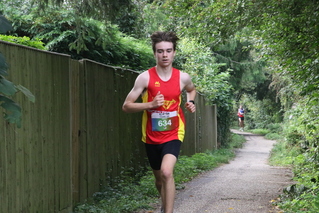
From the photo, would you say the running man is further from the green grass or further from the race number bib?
the green grass

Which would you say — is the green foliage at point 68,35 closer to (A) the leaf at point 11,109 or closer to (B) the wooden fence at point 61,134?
(B) the wooden fence at point 61,134

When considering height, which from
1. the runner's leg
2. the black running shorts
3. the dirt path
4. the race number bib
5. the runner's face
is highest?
the runner's face

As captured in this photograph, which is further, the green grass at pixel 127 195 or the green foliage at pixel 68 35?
the green foliage at pixel 68 35

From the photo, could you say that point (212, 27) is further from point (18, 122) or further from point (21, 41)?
point (18, 122)

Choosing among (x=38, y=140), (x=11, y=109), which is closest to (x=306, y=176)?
(x=38, y=140)

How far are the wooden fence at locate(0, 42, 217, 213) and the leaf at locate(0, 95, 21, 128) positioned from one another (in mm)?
2215

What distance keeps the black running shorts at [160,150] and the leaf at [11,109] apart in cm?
279

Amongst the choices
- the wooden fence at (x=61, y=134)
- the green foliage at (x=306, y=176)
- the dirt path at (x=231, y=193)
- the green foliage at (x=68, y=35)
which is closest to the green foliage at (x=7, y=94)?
the wooden fence at (x=61, y=134)

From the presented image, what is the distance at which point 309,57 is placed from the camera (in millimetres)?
7555

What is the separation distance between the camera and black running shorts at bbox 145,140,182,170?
497 cm

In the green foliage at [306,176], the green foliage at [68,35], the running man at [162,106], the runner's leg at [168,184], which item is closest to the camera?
the runner's leg at [168,184]

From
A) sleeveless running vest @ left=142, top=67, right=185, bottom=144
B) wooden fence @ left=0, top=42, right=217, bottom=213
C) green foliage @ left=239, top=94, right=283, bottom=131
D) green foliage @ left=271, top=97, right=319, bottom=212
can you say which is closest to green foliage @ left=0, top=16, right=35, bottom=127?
wooden fence @ left=0, top=42, right=217, bottom=213

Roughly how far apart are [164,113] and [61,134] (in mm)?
1438

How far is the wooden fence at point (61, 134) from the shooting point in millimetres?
4676
